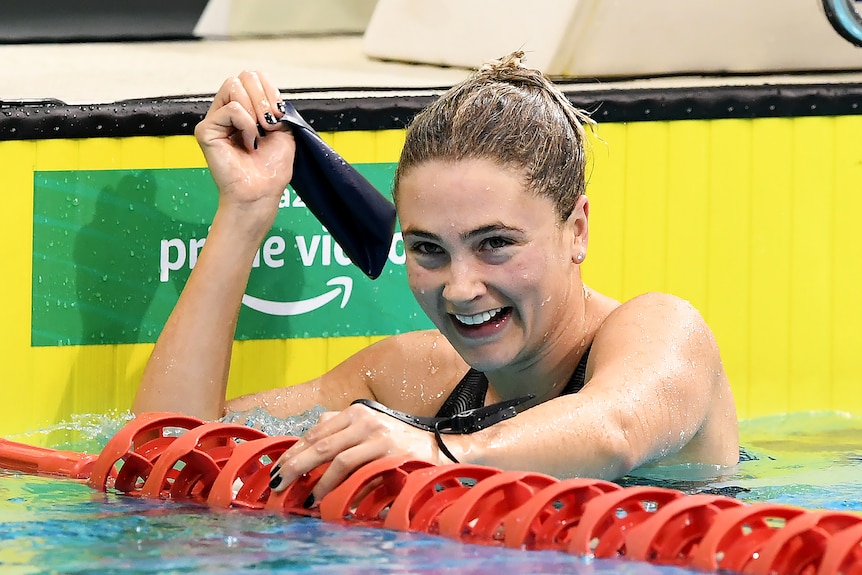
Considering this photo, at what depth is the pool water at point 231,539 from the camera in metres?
1.45

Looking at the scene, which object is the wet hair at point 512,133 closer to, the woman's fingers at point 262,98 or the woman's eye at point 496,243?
the woman's eye at point 496,243

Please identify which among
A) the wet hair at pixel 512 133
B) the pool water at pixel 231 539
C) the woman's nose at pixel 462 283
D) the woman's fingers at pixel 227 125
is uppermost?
the woman's fingers at pixel 227 125

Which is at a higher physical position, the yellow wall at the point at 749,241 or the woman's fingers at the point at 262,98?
the woman's fingers at the point at 262,98

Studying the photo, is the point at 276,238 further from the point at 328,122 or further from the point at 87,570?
the point at 87,570

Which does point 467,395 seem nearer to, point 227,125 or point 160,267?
point 227,125

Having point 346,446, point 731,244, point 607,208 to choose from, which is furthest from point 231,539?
point 731,244

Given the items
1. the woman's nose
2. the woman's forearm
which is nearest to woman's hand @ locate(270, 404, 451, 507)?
the woman's nose

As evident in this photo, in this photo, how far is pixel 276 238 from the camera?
Answer: 113 inches

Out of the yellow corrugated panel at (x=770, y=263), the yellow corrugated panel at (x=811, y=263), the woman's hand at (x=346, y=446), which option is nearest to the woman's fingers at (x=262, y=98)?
the woman's hand at (x=346, y=446)

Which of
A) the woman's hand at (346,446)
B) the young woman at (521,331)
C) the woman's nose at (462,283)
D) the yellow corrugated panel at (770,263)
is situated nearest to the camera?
the woman's hand at (346,446)

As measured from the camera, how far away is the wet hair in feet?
6.47

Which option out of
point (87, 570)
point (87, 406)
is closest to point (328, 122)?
point (87, 406)

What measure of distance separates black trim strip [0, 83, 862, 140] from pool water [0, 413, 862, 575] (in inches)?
37.1

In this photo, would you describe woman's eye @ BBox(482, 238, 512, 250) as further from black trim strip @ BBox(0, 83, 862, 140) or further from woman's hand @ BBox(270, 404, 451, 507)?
black trim strip @ BBox(0, 83, 862, 140)
